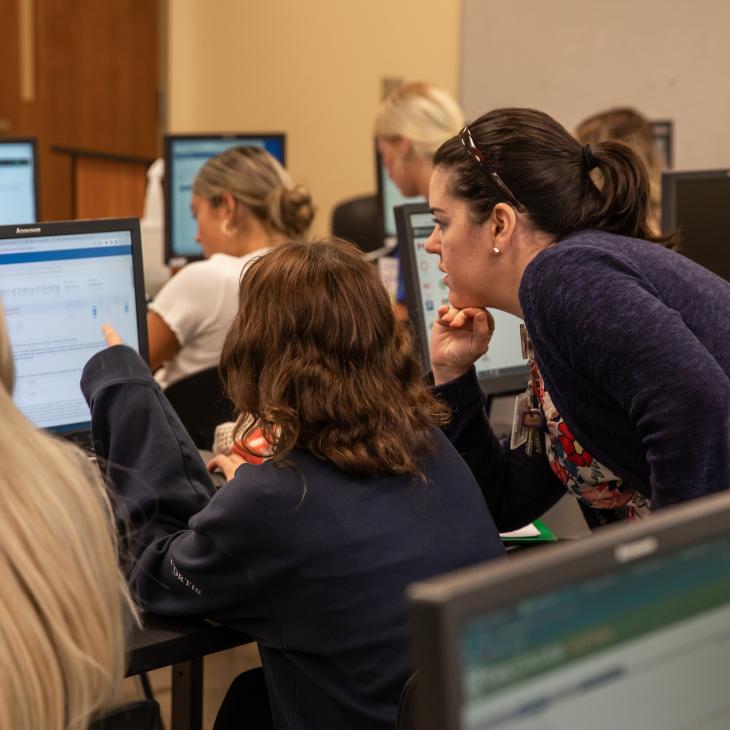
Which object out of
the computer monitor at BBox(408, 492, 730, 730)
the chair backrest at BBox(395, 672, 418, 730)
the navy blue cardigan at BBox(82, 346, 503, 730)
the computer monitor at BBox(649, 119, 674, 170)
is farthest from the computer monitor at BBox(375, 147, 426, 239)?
the computer monitor at BBox(408, 492, 730, 730)

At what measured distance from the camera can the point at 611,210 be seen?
1539mm

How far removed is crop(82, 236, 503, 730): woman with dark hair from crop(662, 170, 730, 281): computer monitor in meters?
1.13

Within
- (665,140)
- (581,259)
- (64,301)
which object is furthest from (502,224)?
(665,140)

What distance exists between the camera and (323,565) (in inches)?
49.1

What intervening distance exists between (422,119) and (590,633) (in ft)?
9.28

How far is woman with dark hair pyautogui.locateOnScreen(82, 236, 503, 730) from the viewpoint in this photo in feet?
4.10

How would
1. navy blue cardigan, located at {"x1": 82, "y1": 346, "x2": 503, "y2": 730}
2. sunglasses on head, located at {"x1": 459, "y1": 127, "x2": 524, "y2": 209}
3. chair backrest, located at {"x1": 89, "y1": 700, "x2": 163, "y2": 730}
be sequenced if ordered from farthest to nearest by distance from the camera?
sunglasses on head, located at {"x1": 459, "y1": 127, "x2": 524, "y2": 209}
navy blue cardigan, located at {"x1": 82, "y1": 346, "x2": 503, "y2": 730}
chair backrest, located at {"x1": 89, "y1": 700, "x2": 163, "y2": 730}

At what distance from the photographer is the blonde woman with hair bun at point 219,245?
2.65 meters

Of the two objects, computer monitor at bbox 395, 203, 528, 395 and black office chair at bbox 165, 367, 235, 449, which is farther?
black office chair at bbox 165, 367, 235, 449

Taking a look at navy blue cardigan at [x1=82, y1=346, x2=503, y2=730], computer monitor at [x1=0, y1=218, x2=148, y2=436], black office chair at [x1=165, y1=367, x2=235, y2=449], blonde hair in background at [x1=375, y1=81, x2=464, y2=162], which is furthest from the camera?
blonde hair in background at [x1=375, y1=81, x2=464, y2=162]

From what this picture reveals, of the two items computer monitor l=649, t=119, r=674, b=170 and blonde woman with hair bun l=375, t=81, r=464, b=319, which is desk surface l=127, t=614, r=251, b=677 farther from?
computer monitor l=649, t=119, r=674, b=170

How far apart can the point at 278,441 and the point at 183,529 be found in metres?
0.26

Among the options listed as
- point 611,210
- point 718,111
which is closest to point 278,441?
point 611,210

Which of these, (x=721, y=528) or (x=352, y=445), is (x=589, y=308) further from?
(x=721, y=528)
